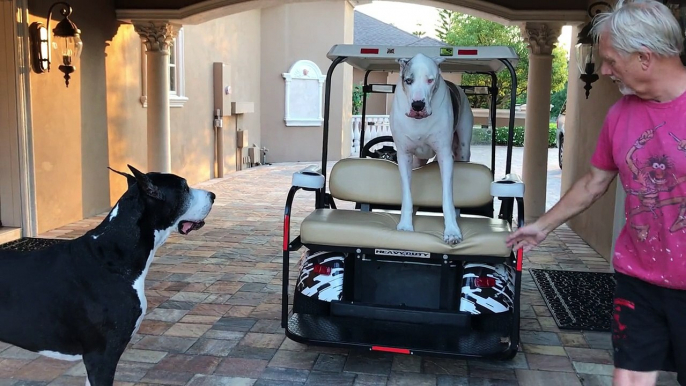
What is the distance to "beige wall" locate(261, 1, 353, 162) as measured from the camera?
16562 mm

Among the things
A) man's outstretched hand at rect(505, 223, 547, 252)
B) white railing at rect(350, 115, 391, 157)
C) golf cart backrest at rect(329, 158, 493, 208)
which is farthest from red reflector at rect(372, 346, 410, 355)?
white railing at rect(350, 115, 391, 157)

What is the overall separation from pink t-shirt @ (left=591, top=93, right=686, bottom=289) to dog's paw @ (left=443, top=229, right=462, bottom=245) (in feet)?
4.34

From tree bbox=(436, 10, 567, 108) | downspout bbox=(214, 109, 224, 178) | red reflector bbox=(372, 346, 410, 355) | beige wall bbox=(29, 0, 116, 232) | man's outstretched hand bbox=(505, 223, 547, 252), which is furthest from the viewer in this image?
tree bbox=(436, 10, 567, 108)

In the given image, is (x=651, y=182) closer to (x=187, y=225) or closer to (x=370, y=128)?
(x=187, y=225)

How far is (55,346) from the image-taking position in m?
2.81

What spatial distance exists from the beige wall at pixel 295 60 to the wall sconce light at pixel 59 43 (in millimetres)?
9058

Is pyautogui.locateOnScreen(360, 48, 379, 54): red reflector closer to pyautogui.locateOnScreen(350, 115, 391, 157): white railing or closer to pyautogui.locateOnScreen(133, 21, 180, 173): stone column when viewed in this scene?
pyautogui.locateOnScreen(133, 21, 180, 173): stone column

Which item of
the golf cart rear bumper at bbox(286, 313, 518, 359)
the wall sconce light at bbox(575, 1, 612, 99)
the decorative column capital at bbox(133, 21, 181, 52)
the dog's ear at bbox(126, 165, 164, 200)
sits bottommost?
the golf cart rear bumper at bbox(286, 313, 518, 359)

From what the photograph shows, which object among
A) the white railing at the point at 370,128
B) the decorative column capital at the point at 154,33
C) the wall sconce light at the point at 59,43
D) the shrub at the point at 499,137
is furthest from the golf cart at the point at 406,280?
the shrub at the point at 499,137

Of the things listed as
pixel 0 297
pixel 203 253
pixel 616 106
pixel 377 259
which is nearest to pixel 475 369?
pixel 377 259

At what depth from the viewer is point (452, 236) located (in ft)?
11.9

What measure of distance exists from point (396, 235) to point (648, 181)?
66.0 inches

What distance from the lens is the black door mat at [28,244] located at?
666 cm

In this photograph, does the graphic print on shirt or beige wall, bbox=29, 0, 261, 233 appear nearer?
the graphic print on shirt
